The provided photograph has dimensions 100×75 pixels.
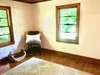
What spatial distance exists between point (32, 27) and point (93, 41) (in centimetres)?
256

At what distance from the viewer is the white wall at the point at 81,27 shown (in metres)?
2.98

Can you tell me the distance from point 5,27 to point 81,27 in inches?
102

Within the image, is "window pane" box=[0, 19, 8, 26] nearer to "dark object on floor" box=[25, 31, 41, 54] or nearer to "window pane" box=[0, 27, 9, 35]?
"window pane" box=[0, 27, 9, 35]

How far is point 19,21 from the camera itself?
3.84 m

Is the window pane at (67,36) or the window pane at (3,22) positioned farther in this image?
the window pane at (67,36)

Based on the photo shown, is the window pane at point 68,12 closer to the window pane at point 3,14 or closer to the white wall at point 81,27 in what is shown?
the white wall at point 81,27

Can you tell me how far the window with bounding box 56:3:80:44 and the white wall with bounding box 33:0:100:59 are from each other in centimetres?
13

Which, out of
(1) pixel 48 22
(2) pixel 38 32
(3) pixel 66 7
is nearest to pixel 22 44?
(2) pixel 38 32

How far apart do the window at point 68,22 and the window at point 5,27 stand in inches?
67.6

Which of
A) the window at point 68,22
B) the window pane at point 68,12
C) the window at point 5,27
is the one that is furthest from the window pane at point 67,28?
the window at point 5,27

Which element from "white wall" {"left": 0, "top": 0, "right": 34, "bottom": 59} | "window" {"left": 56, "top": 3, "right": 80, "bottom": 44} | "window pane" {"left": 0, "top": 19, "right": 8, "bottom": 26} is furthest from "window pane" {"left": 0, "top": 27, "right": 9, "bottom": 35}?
"window" {"left": 56, "top": 3, "right": 80, "bottom": 44}

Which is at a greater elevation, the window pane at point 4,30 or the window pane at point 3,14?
the window pane at point 3,14

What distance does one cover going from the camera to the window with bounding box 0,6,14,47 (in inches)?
132

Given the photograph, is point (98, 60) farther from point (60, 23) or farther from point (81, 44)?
point (60, 23)
